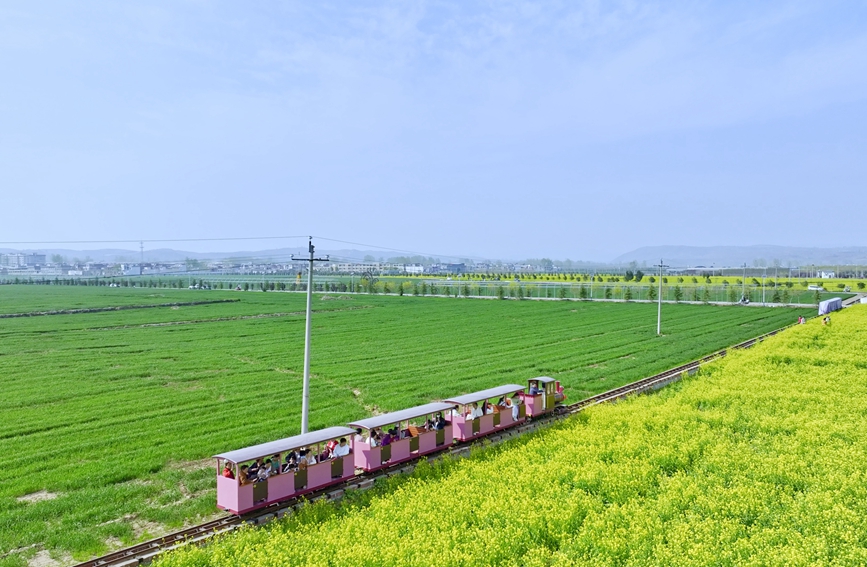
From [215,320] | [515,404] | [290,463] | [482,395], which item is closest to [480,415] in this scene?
[482,395]

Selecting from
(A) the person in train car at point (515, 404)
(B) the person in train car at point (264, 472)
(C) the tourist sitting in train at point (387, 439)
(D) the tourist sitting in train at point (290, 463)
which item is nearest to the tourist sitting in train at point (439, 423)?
(C) the tourist sitting in train at point (387, 439)

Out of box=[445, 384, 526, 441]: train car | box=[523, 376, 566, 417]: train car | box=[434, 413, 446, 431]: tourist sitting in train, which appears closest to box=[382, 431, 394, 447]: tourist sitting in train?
box=[434, 413, 446, 431]: tourist sitting in train

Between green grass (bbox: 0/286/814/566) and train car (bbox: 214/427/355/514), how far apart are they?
1.61 metres

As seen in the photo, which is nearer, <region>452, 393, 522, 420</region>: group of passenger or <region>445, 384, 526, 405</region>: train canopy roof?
<region>445, 384, 526, 405</region>: train canopy roof

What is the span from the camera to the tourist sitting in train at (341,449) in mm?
18734

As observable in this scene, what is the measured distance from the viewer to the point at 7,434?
2447 centimetres

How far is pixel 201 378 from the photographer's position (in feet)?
119

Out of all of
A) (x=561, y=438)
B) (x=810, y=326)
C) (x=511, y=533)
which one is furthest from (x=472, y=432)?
(x=810, y=326)

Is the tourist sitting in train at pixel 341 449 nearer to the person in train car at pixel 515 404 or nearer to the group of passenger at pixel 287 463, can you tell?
the group of passenger at pixel 287 463

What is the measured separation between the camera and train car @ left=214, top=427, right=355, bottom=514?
16500 millimetres

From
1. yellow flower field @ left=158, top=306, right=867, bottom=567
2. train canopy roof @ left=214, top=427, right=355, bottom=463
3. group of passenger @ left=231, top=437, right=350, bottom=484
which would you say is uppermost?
train canopy roof @ left=214, top=427, right=355, bottom=463

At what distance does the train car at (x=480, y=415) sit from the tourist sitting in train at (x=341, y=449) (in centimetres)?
546

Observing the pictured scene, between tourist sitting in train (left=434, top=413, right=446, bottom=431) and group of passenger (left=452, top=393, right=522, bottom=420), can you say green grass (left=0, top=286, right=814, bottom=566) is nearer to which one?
group of passenger (left=452, top=393, right=522, bottom=420)

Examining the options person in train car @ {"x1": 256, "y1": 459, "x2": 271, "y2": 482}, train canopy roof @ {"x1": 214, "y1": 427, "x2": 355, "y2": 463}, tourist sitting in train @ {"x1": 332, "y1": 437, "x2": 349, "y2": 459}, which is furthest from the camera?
tourist sitting in train @ {"x1": 332, "y1": 437, "x2": 349, "y2": 459}
